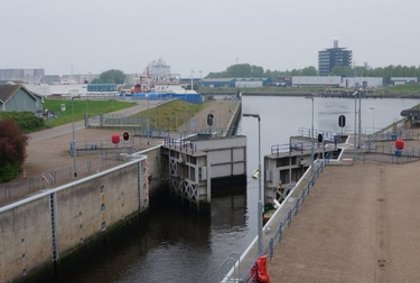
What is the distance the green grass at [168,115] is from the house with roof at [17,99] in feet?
40.3

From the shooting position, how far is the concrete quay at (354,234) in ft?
56.6

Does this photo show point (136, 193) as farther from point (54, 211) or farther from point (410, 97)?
point (410, 97)

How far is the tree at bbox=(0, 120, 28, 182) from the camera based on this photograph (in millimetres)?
29422

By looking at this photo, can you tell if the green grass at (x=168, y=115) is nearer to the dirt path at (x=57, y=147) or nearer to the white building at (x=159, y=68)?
the dirt path at (x=57, y=147)

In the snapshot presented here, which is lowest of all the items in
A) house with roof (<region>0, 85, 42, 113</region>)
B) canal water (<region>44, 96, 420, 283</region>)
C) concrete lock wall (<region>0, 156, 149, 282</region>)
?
canal water (<region>44, 96, 420, 283</region>)

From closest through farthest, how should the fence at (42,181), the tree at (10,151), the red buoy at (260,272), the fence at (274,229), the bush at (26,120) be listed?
the red buoy at (260,272), the fence at (274,229), the fence at (42,181), the tree at (10,151), the bush at (26,120)

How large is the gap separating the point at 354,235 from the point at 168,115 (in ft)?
193

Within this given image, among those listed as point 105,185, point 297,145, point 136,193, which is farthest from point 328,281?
point 297,145

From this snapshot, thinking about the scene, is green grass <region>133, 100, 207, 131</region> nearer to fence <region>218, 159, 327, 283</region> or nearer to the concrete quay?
fence <region>218, 159, 327, 283</region>

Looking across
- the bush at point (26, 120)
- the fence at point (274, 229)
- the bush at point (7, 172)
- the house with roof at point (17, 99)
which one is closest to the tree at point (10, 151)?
the bush at point (7, 172)

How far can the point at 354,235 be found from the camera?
20.7 m

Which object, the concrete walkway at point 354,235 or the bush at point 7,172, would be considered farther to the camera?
the bush at point 7,172

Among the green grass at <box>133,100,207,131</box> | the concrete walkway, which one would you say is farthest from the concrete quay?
the green grass at <box>133,100,207,131</box>

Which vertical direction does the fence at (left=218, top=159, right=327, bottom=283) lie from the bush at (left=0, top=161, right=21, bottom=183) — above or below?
below
